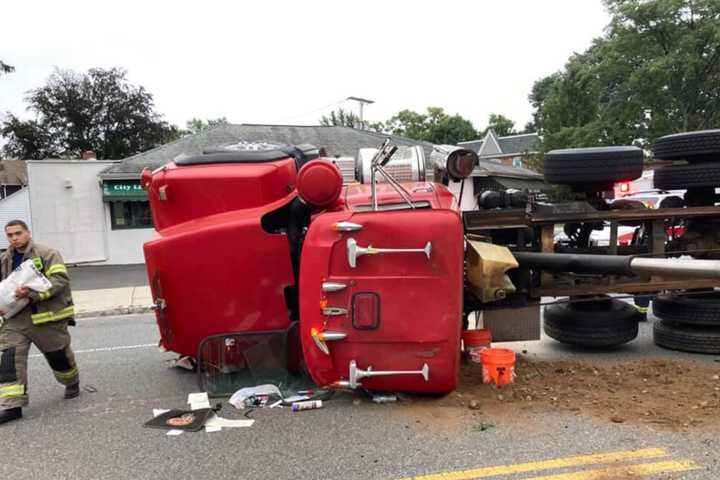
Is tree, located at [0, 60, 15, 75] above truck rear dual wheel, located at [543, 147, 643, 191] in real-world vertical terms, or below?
above

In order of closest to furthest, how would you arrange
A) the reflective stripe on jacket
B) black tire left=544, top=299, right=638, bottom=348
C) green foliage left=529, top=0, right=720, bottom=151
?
the reflective stripe on jacket < black tire left=544, top=299, right=638, bottom=348 < green foliage left=529, top=0, right=720, bottom=151

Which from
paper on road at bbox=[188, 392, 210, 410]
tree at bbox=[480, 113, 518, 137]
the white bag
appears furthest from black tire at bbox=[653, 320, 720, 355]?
tree at bbox=[480, 113, 518, 137]

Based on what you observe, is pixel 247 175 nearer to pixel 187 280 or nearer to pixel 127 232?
pixel 187 280

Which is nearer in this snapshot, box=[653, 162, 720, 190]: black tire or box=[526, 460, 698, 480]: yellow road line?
box=[526, 460, 698, 480]: yellow road line

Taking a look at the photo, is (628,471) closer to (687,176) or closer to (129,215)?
(687,176)

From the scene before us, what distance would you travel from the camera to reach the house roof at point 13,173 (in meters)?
36.9

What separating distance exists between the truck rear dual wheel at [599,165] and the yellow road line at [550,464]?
2.83 meters

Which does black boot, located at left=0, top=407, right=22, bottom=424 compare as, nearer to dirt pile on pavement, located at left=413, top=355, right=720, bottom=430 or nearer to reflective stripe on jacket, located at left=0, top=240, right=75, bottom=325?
reflective stripe on jacket, located at left=0, top=240, right=75, bottom=325

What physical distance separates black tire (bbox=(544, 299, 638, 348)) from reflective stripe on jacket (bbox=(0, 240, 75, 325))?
464 centimetres

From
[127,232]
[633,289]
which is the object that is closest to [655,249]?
[633,289]

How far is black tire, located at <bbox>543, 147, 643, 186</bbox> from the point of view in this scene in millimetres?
5680

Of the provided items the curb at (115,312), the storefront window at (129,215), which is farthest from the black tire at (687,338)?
the storefront window at (129,215)

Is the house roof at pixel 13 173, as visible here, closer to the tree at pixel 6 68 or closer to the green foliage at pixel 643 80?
the tree at pixel 6 68

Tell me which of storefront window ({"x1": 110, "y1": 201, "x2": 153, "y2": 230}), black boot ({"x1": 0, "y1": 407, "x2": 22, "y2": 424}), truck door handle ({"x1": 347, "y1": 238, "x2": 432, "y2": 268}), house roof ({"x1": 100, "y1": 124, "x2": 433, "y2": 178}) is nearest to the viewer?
truck door handle ({"x1": 347, "y1": 238, "x2": 432, "y2": 268})
